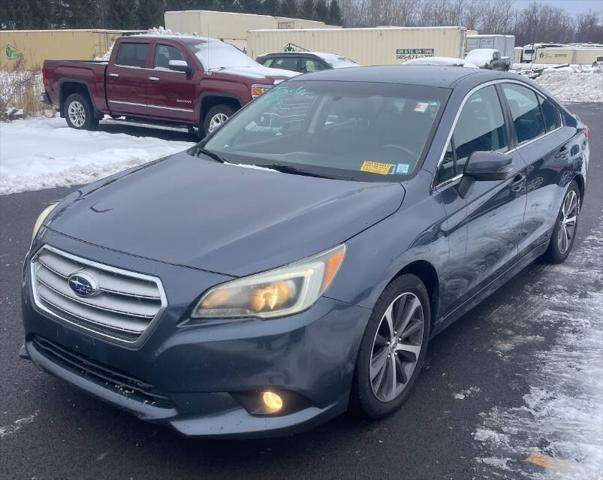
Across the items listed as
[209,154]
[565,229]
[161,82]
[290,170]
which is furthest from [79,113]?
[290,170]

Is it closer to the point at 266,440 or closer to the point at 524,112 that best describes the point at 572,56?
the point at 524,112

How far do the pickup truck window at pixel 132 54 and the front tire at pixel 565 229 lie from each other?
894 cm

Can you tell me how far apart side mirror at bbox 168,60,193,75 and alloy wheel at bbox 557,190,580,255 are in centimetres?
771

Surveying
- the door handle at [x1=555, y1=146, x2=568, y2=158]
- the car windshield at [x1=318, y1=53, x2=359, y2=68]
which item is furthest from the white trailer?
the door handle at [x1=555, y1=146, x2=568, y2=158]

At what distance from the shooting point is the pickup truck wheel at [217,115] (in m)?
11.6

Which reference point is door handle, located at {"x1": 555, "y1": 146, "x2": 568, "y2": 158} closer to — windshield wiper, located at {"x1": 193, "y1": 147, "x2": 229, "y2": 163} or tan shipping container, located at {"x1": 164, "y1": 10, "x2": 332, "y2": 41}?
windshield wiper, located at {"x1": 193, "y1": 147, "x2": 229, "y2": 163}

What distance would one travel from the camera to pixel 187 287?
2713 millimetres

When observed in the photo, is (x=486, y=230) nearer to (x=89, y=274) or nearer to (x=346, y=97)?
(x=346, y=97)

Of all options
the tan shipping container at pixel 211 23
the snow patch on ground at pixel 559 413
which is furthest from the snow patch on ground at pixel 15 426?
the tan shipping container at pixel 211 23

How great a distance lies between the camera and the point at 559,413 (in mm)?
3438

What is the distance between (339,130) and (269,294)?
1674 mm

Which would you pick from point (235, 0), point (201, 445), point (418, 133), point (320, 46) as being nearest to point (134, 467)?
point (201, 445)

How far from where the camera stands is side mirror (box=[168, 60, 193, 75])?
11.6 meters

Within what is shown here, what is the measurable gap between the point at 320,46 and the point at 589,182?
26.0 meters
